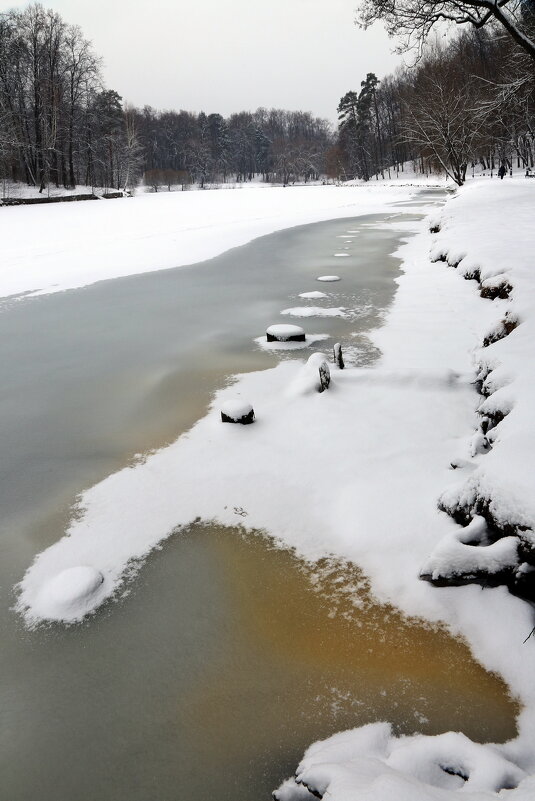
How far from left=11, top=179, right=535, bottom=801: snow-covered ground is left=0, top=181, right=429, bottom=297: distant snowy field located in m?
9.00

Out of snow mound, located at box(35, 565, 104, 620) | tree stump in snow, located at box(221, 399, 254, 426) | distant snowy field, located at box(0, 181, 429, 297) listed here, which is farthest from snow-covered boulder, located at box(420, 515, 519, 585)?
distant snowy field, located at box(0, 181, 429, 297)

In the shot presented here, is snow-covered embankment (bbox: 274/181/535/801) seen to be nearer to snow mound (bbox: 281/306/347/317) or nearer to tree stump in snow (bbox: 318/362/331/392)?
tree stump in snow (bbox: 318/362/331/392)

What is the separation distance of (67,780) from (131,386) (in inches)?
184

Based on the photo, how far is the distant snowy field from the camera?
13875 millimetres

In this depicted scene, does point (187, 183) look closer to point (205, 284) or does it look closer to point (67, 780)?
point (205, 284)

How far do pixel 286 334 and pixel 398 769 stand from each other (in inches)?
237

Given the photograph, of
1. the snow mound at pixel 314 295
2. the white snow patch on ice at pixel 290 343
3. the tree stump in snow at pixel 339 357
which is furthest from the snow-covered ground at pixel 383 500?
the snow mound at pixel 314 295

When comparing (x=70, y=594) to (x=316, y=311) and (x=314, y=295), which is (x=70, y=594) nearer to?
(x=316, y=311)

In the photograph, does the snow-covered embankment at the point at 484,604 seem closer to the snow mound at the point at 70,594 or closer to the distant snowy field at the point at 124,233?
the snow mound at the point at 70,594

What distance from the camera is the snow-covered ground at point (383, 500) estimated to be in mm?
2107

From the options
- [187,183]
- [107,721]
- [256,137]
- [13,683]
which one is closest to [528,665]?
[107,721]

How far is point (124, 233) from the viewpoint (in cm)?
2070

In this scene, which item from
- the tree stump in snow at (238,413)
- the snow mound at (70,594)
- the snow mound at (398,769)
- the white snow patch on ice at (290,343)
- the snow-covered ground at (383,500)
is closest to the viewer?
the snow mound at (398,769)

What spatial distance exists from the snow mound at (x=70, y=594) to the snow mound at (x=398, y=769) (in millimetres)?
1559
